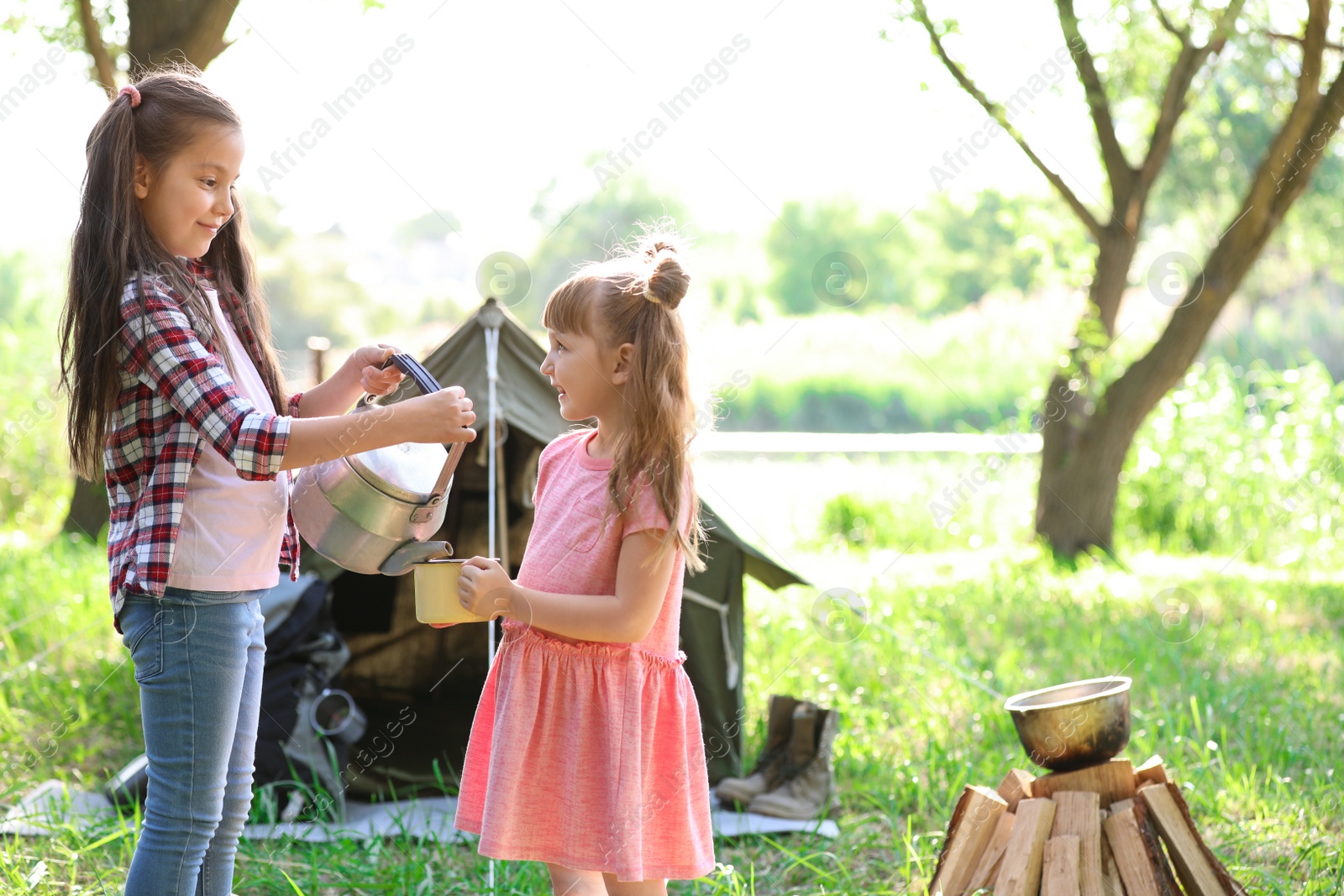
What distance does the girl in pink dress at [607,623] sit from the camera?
1649mm

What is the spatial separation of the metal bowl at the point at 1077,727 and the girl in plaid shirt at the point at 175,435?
1316mm

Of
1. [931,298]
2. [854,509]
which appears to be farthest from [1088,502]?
[931,298]

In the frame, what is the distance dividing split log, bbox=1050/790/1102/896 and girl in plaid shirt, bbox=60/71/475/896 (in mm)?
1483

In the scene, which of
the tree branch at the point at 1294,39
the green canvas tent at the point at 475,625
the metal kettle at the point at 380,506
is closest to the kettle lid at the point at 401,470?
the metal kettle at the point at 380,506

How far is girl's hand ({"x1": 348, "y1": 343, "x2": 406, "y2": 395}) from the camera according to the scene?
1870 millimetres

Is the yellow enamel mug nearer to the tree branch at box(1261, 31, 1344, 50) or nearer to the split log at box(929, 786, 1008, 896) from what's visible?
the split log at box(929, 786, 1008, 896)

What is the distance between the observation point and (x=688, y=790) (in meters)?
1.74

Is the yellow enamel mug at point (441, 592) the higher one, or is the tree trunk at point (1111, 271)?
the tree trunk at point (1111, 271)

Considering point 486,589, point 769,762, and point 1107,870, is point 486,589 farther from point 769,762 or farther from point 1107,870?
point 769,762

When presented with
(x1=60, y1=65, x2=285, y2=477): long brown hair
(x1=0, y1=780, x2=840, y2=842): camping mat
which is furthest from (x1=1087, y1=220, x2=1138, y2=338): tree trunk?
(x1=60, y1=65, x2=285, y2=477): long brown hair

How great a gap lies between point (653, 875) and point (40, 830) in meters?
1.84

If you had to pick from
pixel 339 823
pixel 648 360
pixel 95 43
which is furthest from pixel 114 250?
pixel 95 43

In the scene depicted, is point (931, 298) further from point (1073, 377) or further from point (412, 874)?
point (412, 874)

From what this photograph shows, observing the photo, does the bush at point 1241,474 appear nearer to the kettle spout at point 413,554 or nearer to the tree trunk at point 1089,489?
the tree trunk at point 1089,489
